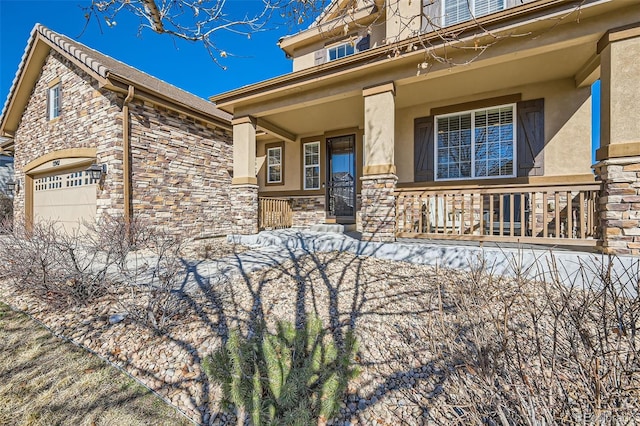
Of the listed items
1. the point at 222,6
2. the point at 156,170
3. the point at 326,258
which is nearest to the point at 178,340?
the point at 326,258

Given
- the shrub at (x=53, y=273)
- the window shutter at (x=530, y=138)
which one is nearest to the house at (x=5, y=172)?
the shrub at (x=53, y=273)

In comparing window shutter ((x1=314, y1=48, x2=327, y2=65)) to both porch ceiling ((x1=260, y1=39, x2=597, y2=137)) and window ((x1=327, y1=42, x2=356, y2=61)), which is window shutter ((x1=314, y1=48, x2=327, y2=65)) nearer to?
window ((x1=327, y1=42, x2=356, y2=61))

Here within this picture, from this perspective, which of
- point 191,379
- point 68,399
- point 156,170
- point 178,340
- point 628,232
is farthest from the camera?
point 156,170

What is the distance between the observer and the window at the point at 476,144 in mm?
6379

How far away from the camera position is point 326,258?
5445 mm

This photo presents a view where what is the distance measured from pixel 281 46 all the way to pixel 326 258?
7737 millimetres

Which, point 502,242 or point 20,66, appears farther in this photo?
point 20,66

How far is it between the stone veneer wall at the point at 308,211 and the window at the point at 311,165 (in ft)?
1.50

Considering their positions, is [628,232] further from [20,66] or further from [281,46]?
[20,66]

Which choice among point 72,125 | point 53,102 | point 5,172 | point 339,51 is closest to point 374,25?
point 339,51

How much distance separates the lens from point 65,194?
8.55 metres

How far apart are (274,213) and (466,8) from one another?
697 cm

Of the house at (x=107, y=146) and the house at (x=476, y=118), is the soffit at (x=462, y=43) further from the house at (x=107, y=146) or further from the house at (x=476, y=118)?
the house at (x=107, y=146)

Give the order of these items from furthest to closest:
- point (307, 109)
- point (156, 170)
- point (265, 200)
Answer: point (265, 200) → point (156, 170) → point (307, 109)
